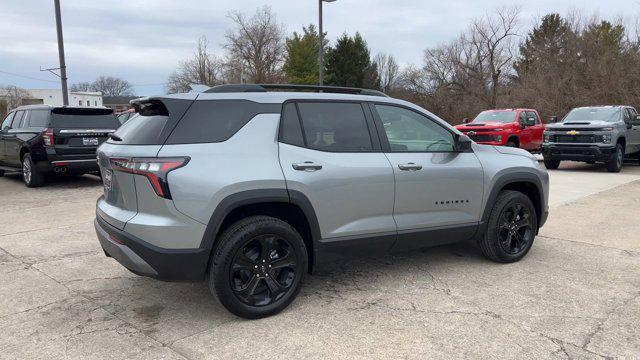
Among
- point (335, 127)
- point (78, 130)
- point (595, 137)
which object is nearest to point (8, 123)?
point (78, 130)

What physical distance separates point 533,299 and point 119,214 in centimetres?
332

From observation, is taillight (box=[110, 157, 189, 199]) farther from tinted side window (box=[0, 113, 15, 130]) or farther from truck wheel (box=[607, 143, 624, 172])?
truck wheel (box=[607, 143, 624, 172])

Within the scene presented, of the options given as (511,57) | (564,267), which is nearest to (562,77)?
(511,57)

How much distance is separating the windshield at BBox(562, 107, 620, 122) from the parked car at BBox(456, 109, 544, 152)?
1341mm

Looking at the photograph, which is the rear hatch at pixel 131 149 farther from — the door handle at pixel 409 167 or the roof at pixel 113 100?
the roof at pixel 113 100

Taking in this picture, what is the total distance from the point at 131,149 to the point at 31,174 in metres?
8.11

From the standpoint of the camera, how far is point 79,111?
33.8 feet

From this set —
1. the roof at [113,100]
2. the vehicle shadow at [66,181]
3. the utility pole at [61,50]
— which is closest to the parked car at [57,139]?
the vehicle shadow at [66,181]

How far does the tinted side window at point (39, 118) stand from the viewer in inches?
395

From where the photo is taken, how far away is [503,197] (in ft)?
16.0

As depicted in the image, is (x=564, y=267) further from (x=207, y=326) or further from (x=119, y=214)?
(x=119, y=214)

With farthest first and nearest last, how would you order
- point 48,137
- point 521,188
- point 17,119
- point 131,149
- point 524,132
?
point 524,132, point 17,119, point 48,137, point 521,188, point 131,149

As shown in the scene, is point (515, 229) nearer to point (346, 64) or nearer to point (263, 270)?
point (263, 270)

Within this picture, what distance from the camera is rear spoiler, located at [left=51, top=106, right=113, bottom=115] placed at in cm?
1008
